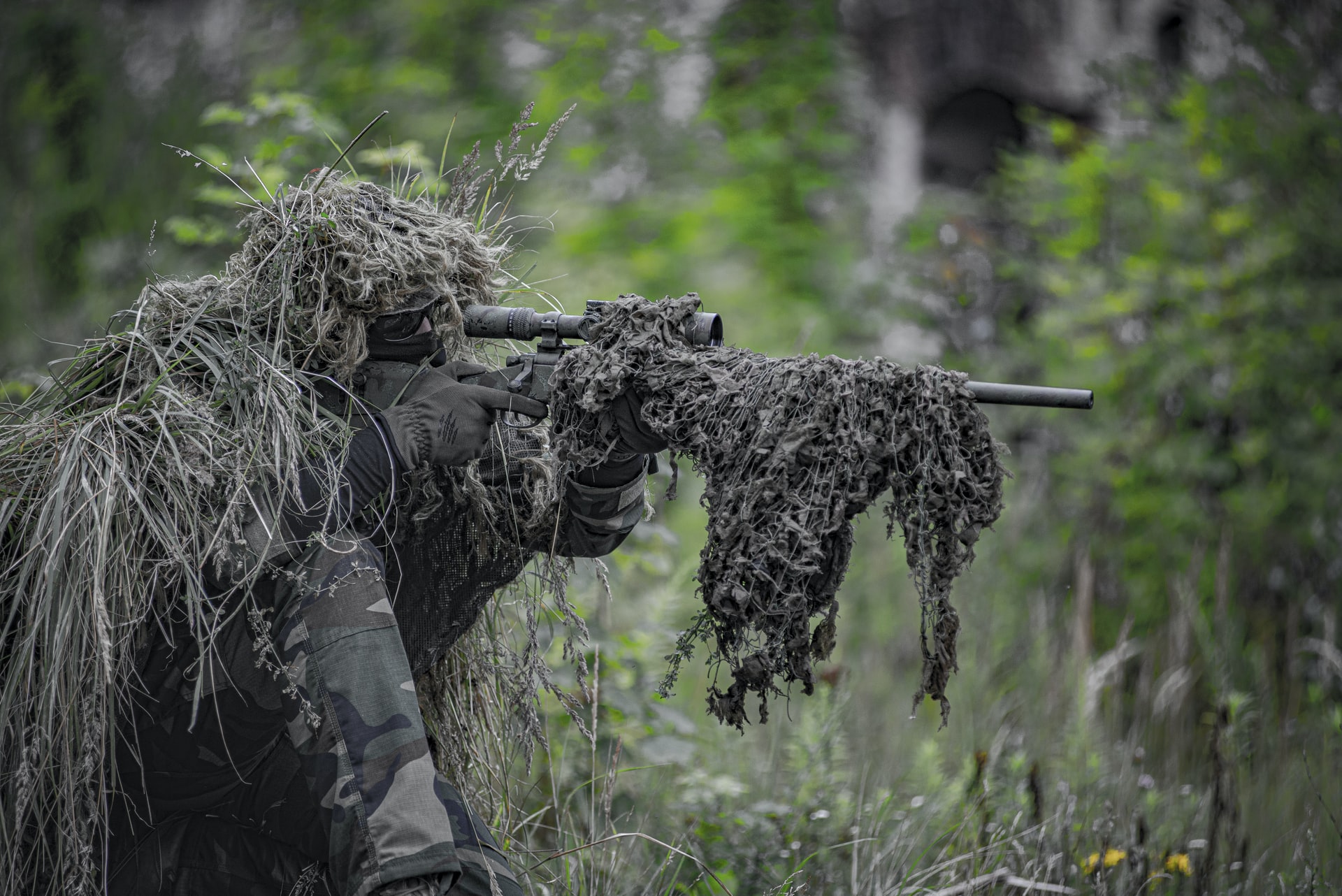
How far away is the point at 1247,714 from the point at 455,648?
2556 millimetres

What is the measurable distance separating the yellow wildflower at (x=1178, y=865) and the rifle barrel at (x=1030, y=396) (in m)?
1.51

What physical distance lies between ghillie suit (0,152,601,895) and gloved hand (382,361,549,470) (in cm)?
13

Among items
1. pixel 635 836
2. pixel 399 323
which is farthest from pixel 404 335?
pixel 635 836

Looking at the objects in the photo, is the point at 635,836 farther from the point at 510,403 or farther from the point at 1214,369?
the point at 1214,369

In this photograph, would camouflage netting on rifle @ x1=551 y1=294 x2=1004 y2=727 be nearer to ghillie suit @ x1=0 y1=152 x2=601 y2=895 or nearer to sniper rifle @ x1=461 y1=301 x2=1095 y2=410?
sniper rifle @ x1=461 y1=301 x2=1095 y2=410

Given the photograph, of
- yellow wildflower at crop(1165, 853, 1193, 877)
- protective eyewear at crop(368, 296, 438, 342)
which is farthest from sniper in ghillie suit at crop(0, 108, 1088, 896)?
yellow wildflower at crop(1165, 853, 1193, 877)

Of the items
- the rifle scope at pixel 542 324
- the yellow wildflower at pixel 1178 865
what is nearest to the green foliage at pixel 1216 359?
the yellow wildflower at pixel 1178 865

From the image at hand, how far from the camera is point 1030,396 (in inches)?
68.2

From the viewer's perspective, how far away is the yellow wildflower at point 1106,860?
101 inches

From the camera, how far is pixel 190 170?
216 inches

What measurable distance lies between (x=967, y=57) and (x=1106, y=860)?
7.87 meters

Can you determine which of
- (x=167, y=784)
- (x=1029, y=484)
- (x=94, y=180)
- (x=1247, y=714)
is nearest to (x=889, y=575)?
(x=1029, y=484)

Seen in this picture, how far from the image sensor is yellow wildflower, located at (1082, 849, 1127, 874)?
2564mm

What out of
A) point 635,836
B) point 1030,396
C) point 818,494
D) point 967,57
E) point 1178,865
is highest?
point 967,57
